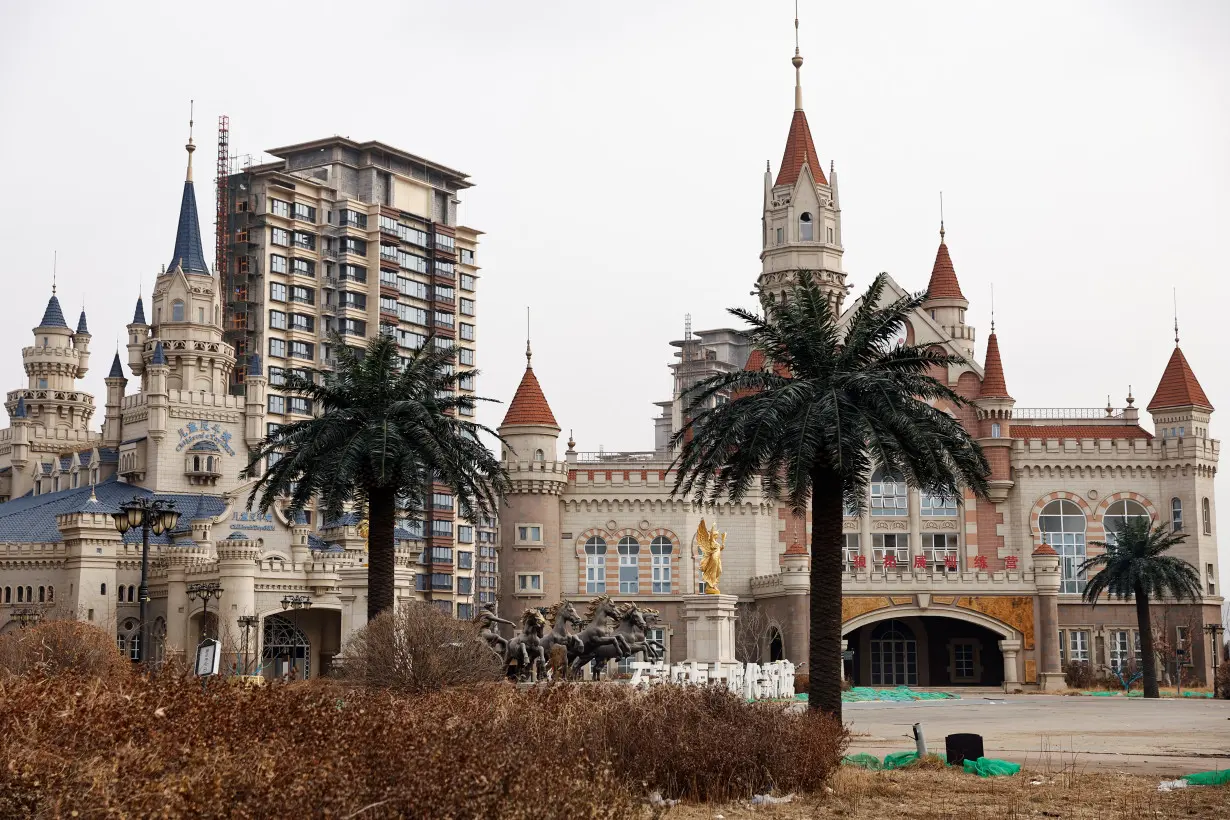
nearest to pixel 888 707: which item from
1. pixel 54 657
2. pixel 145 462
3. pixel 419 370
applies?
pixel 419 370

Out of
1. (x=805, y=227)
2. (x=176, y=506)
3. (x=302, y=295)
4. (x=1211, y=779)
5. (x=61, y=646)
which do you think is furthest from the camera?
(x=302, y=295)

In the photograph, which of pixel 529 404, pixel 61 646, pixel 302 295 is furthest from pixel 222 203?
pixel 61 646

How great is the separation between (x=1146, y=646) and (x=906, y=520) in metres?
16.5

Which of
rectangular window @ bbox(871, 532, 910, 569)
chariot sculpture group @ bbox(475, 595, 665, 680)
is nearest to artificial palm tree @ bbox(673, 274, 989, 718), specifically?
chariot sculpture group @ bbox(475, 595, 665, 680)

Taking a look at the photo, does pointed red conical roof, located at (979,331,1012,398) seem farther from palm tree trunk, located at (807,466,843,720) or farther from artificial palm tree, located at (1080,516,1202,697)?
palm tree trunk, located at (807,466,843,720)

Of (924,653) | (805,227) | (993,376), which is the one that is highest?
(805,227)

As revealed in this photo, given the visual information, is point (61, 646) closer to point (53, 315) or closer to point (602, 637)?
point (602, 637)

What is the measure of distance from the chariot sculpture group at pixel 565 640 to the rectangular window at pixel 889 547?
3240 cm

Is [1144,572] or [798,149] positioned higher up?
[798,149]

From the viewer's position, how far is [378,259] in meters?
115

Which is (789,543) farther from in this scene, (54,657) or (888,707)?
(54,657)

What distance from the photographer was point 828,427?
98.0 ft

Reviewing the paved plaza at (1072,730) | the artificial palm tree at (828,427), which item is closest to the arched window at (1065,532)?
the paved plaza at (1072,730)

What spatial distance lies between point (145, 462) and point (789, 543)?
118ft
